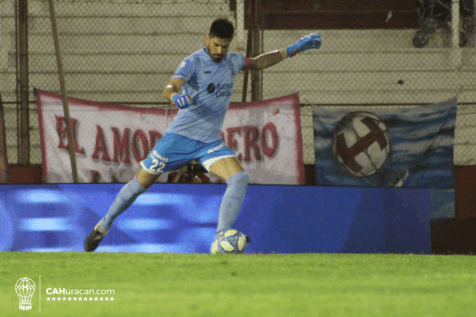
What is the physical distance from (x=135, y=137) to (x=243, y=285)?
5.47m

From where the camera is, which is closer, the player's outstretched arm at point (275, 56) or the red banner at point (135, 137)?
the player's outstretched arm at point (275, 56)

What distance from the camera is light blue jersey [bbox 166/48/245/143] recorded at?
16.7 ft

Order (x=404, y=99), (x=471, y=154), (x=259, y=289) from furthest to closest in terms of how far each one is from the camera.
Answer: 1. (x=404, y=99)
2. (x=471, y=154)
3. (x=259, y=289)

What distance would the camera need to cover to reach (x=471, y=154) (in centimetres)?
978

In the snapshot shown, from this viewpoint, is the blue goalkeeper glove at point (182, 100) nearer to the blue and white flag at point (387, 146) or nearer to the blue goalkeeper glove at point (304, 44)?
the blue goalkeeper glove at point (304, 44)

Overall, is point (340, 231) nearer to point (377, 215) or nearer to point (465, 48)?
point (377, 215)

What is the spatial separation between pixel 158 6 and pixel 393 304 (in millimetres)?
9415

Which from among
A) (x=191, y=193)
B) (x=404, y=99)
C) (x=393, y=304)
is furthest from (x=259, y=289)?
(x=404, y=99)

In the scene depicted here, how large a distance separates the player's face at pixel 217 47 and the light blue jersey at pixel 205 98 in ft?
0.15

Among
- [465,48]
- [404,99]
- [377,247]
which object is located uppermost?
[465,48]

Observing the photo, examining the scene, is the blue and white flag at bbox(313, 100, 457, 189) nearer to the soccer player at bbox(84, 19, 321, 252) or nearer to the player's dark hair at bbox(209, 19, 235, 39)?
the soccer player at bbox(84, 19, 321, 252)

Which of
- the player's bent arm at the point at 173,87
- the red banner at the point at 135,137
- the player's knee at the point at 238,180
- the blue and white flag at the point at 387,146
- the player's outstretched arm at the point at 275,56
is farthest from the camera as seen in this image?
the blue and white flag at the point at 387,146

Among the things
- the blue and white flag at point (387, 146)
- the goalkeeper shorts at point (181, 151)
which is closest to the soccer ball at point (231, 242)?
the goalkeeper shorts at point (181, 151)

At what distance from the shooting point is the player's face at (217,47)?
5066 mm
